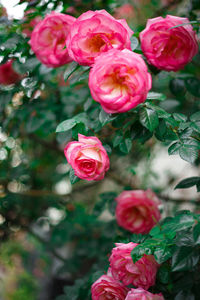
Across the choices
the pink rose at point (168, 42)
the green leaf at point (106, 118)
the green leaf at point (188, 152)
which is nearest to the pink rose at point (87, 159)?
the green leaf at point (106, 118)

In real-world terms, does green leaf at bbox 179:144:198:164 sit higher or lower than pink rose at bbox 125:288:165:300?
higher

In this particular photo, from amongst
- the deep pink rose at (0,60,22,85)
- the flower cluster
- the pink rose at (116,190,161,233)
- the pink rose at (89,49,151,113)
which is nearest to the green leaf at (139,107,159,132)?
the pink rose at (89,49,151,113)

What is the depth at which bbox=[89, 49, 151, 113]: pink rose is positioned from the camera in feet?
1.79

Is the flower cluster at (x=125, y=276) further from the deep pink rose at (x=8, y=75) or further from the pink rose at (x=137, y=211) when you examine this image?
the deep pink rose at (x=8, y=75)

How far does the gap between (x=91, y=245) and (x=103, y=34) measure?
1025 millimetres

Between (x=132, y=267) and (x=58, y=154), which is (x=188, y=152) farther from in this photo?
(x=58, y=154)

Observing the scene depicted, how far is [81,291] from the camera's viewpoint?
0.88m

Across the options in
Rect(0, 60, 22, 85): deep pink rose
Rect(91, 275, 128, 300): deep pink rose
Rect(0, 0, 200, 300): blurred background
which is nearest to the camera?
Rect(91, 275, 128, 300): deep pink rose

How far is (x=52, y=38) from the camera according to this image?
0.77 meters

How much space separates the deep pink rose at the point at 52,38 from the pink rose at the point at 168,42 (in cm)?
21

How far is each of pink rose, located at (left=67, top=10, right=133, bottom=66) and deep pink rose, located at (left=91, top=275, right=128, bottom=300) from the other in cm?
49

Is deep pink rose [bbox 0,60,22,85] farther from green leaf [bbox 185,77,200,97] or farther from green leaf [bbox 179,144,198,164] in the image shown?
green leaf [bbox 179,144,198,164]

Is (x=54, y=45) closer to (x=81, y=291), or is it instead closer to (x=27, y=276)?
(x=81, y=291)

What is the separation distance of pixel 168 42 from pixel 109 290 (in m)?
0.58
